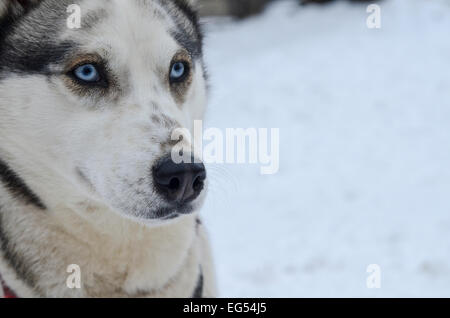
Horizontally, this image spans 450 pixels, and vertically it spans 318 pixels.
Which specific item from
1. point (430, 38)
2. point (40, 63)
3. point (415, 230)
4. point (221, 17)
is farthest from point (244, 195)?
point (221, 17)

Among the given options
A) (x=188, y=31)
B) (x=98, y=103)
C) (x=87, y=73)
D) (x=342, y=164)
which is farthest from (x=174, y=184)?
(x=342, y=164)

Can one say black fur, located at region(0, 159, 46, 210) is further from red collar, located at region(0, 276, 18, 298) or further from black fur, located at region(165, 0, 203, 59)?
black fur, located at region(165, 0, 203, 59)

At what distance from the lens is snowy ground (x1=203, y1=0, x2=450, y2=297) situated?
158 inches

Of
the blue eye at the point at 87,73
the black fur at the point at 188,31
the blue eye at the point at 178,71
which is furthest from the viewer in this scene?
the black fur at the point at 188,31

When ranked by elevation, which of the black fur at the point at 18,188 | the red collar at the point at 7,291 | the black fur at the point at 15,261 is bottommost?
the red collar at the point at 7,291

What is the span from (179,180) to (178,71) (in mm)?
565

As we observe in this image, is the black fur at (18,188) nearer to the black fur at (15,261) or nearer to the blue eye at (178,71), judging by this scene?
the black fur at (15,261)

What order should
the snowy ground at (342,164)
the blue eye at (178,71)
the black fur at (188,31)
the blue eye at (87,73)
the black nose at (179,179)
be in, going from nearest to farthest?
the black nose at (179,179) < the blue eye at (87,73) < the blue eye at (178,71) < the black fur at (188,31) < the snowy ground at (342,164)

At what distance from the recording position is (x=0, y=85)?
2033 millimetres

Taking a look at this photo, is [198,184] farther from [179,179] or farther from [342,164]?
[342,164]

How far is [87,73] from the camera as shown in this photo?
2.03m

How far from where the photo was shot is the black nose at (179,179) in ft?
6.00

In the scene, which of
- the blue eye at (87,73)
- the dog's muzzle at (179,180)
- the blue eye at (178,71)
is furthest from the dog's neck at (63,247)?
the blue eye at (178,71)
